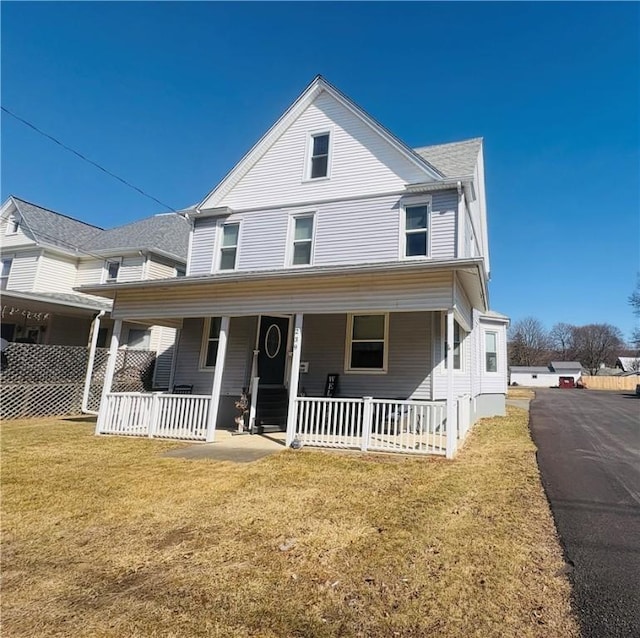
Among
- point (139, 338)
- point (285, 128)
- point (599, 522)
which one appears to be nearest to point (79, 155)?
point (285, 128)

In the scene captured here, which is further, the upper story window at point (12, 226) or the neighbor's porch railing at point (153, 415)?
the upper story window at point (12, 226)

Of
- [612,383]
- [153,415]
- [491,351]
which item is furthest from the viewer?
[612,383]

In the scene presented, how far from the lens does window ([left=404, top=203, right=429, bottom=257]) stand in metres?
10.4

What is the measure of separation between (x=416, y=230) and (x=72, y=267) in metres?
17.8

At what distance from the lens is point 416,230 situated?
1045 cm

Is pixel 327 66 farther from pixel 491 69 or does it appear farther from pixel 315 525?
pixel 315 525

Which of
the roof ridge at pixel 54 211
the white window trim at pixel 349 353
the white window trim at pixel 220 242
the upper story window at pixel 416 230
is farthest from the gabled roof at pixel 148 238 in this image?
the upper story window at pixel 416 230

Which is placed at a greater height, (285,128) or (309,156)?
(285,128)

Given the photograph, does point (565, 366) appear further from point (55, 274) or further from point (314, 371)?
point (55, 274)

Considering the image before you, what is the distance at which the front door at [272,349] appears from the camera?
427 inches

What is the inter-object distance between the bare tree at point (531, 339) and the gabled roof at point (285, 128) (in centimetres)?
8182

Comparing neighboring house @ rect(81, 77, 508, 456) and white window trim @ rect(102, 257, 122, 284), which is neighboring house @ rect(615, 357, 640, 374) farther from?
white window trim @ rect(102, 257, 122, 284)

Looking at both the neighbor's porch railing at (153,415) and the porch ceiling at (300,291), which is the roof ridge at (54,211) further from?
the neighbor's porch railing at (153,415)

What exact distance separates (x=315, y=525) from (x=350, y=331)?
7.10 meters
